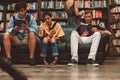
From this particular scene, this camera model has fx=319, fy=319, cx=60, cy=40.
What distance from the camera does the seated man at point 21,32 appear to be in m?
4.98

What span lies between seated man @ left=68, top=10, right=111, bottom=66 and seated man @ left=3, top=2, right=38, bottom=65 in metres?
0.63

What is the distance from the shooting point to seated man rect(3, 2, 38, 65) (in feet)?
16.3

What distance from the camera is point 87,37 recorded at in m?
5.20

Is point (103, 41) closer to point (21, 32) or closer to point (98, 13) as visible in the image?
point (21, 32)

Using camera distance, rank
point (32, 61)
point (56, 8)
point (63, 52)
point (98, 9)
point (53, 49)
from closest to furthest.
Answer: point (32, 61)
point (53, 49)
point (63, 52)
point (56, 8)
point (98, 9)

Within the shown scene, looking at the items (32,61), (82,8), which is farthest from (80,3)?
(32,61)

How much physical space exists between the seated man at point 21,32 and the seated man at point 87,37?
631mm

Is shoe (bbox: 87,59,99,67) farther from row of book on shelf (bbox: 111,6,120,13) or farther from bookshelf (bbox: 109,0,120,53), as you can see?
row of book on shelf (bbox: 111,6,120,13)

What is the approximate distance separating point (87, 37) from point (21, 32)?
1.08m

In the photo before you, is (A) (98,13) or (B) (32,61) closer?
(B) (32,61)

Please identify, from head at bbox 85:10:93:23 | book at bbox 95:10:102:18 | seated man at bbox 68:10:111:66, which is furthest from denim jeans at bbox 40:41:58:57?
book at bbox 95:10:102:18

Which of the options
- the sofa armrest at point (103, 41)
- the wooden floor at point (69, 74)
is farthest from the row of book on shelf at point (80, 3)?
the wooden floor at point (69, 74)

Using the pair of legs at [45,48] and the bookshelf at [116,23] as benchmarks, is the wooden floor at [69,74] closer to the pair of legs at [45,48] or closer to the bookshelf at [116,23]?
the pair of legs at [45,48]

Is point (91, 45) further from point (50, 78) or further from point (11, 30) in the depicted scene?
point (50, 78)
